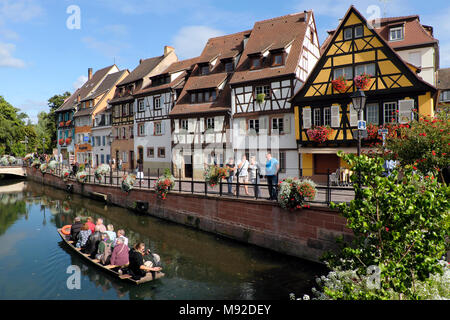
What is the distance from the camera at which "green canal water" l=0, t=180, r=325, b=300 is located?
10.1m

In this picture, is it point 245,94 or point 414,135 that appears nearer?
point 414,135

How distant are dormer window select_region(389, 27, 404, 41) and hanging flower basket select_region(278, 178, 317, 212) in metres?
16.3

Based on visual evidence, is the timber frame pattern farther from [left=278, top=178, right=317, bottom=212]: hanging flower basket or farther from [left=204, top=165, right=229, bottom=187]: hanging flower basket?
[left=278, top=178, right=317, bottom=212]: hanging flower basket

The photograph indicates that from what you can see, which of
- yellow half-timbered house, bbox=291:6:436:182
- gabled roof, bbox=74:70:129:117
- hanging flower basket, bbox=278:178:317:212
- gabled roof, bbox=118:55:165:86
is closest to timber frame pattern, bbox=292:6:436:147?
yellow half-timbered house, bbox=291:6:436:182

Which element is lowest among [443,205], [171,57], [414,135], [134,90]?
[443,205]

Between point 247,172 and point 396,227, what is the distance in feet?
→ 36.2

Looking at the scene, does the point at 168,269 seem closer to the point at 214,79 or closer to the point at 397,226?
the point at 397,226

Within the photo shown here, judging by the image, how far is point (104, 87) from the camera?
44188mm

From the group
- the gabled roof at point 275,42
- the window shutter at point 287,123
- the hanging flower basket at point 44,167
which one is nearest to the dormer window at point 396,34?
the gabled roof at point 275,42

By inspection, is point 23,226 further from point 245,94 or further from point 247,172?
point 245,94

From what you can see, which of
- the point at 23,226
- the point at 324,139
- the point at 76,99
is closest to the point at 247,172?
the point at 324,139

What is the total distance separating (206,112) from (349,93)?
10.6 meters

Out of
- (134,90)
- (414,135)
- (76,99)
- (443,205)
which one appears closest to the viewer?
(443,205)

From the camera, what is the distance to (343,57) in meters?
19.0
